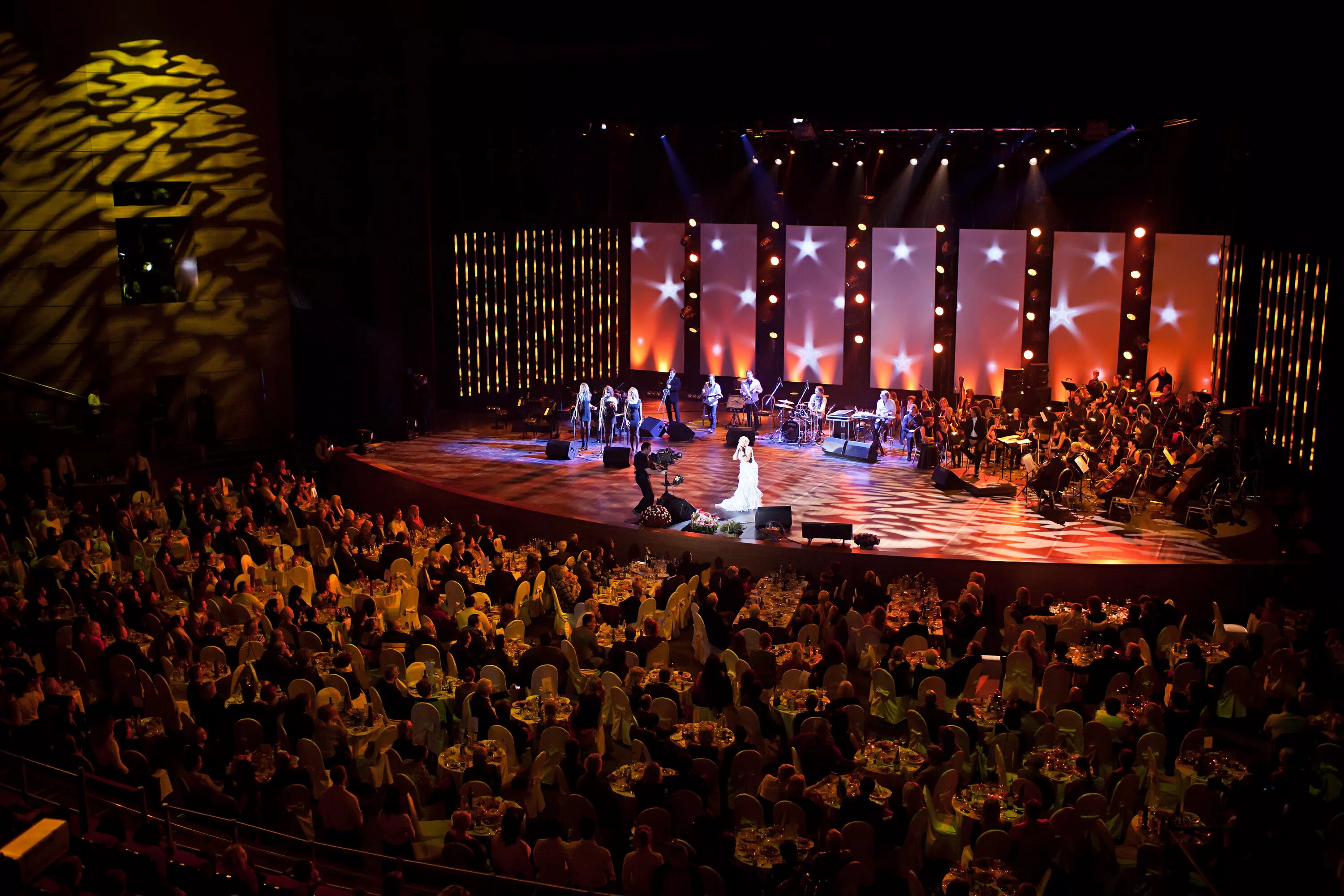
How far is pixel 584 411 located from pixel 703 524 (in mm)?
5404

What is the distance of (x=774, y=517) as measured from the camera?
14555 millimetres

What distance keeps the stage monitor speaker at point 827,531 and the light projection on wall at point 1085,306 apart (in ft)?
27.9

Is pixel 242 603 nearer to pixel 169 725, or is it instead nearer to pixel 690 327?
pixel 169 725

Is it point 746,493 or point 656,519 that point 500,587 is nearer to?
point 656,519

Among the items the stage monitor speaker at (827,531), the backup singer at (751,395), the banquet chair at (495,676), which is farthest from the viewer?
the backup singer at (751,395)

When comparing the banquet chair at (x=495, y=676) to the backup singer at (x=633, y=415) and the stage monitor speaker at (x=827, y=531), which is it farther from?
the backup singer at (x=633, y=415)

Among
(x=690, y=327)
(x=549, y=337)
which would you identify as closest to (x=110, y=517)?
(x=549, y=337)

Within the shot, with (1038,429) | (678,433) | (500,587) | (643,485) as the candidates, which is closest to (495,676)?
(500,587)

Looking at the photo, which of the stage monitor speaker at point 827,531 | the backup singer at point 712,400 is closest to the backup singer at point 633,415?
the backup singer at point 712,400

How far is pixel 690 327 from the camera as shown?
79.6 ft

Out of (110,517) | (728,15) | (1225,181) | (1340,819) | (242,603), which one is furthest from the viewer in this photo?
(1225,181)

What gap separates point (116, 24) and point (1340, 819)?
18923 mm

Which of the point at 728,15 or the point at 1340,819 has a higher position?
the point at 728,15

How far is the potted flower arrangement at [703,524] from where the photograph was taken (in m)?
14.8
